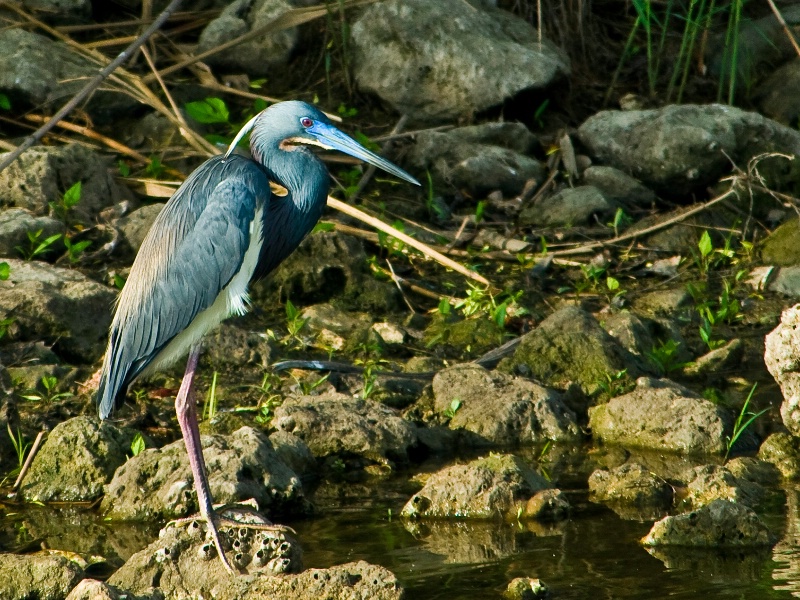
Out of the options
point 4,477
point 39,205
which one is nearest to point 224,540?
point 4,477

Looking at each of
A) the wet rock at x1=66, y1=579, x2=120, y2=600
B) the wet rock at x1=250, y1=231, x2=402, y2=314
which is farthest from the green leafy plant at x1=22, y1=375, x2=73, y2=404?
the wet rock at x1=66, y1=579, x2=120, y2=600

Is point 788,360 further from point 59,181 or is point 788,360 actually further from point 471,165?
point 59,181

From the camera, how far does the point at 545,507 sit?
5.70m

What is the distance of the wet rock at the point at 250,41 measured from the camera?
10492 millimetres

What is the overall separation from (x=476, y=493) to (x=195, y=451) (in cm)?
134

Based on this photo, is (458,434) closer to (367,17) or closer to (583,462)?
(583,462)

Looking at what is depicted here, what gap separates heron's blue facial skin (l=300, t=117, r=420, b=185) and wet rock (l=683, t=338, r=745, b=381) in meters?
2.79

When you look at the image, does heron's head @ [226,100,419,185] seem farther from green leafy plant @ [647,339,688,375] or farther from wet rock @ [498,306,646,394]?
green leafy plant @ [647,339,688,375]

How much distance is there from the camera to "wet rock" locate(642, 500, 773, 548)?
528 cm

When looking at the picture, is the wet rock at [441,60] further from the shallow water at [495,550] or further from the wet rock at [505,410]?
the shallow water at [495,550]

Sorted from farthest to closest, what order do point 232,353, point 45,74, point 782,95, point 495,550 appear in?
point 782,95
point 45,74
point 232,353
point 495,550

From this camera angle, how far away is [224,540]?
4902 millimetres

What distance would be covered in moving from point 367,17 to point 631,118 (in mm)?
2511

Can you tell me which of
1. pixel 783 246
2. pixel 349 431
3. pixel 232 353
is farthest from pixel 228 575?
pixel 783 246
